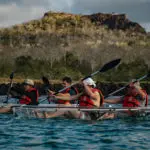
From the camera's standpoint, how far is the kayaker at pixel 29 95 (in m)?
19.5

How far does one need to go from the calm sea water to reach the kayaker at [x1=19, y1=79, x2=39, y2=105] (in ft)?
5.43

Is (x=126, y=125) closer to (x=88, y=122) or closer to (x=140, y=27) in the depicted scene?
(x=88, y=122)

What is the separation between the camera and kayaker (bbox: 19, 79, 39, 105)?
19.5 m

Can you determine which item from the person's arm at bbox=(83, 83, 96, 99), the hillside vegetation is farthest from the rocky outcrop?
the person's arm at bbox=(83, 83, 96, 99)

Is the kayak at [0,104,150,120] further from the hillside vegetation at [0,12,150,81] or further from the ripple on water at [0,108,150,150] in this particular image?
the hillside vegetation at [0,12,150,81]

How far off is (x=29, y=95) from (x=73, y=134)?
19.3 ft

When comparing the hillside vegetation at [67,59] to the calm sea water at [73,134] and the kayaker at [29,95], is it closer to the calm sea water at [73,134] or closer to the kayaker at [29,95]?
the kayaker at [29,95]

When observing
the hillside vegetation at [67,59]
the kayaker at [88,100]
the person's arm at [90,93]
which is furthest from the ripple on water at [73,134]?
the hillside vegetation at [67,59]

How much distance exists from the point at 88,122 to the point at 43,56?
59.3 metres

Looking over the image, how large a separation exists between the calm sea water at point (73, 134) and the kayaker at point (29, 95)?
1.65 metres

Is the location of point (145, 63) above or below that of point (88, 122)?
above

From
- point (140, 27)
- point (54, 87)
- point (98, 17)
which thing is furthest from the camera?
point (98, 17)

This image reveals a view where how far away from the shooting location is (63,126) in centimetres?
1580

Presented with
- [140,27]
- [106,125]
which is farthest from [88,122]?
[140,27]
